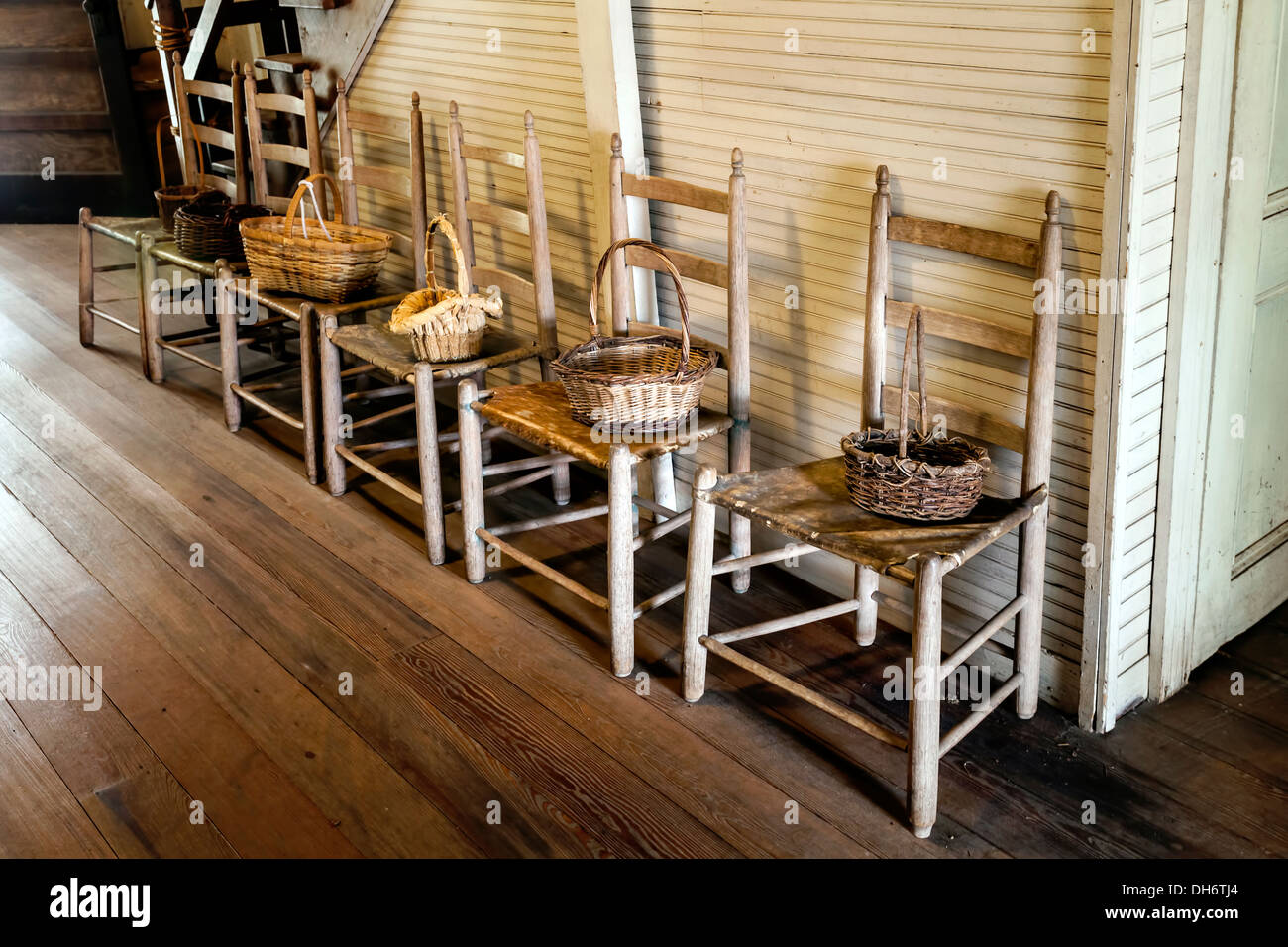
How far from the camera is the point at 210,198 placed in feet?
14.3

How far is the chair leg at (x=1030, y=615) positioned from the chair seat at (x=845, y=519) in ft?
0.20

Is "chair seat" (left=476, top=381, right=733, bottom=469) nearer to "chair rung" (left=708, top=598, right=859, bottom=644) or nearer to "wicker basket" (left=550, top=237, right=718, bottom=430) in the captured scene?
"wicker basket" (left=550, top=237, right=718, bottom=430)

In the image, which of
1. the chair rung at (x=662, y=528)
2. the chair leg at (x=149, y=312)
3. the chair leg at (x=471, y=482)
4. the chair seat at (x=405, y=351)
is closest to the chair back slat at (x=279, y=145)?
the chair leg at (x=149, y=312)

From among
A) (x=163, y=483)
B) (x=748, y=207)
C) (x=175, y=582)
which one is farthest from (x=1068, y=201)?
(x=163, y=483)

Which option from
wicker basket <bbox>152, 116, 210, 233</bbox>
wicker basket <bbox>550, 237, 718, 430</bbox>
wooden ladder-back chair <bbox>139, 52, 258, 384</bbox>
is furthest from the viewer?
wicker basket <bbox>152, 116, 210, 233</bbox>

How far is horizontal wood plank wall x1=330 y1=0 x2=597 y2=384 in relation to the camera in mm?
3176

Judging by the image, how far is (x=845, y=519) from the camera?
7.18 feet

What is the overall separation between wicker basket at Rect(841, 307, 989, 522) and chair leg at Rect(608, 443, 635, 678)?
0.50m

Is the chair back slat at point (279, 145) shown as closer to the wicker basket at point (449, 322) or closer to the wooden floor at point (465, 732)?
the wicker basket at point (449, 322)

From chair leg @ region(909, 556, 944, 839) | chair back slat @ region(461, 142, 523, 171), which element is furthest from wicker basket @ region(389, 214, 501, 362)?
chair leg @ region(909, 556, 944, 839)

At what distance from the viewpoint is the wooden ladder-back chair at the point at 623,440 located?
8.40 ft

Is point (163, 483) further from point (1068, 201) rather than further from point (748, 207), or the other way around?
point (1068, 201)

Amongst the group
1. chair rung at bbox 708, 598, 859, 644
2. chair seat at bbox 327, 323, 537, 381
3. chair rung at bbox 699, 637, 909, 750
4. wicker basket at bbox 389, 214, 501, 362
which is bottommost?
chair rung at bbox 699, 637, 909, 750

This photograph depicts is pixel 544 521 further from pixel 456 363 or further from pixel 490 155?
pixel 490 155
